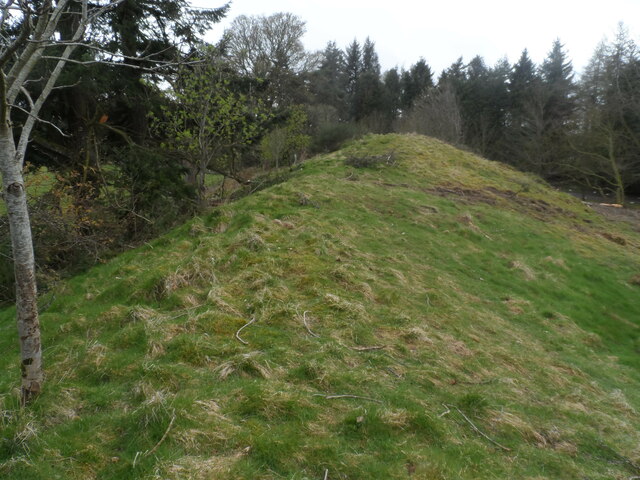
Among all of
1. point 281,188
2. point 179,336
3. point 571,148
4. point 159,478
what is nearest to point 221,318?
point 179,336

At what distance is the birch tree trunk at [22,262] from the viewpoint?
Answer: 3.52 meters

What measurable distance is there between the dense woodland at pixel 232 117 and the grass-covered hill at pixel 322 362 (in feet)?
8.01

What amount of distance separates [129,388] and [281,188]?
30.6ft

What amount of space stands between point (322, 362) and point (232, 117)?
979cm

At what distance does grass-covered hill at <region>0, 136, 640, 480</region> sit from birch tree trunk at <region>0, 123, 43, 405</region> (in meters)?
0.26

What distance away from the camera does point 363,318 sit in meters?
6.27

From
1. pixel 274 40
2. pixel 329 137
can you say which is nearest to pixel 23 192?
pixel 329 137

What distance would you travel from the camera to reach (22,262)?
3.63 meters

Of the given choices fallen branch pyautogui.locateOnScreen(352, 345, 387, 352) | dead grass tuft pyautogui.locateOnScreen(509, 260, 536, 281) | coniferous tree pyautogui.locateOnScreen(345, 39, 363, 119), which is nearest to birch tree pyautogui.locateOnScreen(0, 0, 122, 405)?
fallen branch pyautogui.locateOnScreen(352, 345, 387, 352)

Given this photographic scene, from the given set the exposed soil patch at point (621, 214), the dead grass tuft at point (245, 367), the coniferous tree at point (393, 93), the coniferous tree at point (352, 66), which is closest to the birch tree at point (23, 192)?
the dead grass tuft at point (245, 367)

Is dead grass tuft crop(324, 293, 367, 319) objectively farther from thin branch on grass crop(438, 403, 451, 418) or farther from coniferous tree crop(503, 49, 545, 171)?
coniferous tree crop(503, 49, 545, 171)

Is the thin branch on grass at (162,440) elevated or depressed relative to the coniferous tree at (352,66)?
depressed

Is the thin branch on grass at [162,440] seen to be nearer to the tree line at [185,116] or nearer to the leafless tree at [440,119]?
the tree line at [185,116]

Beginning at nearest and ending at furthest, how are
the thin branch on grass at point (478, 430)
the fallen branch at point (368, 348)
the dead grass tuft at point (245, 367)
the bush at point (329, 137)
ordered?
1. the thin branch on grass at point (478, 430)
2. the dead grass tuft at point (245, 367)
3. the fallen branch at point (368, 348)
4. the bush at point (329, 137)
